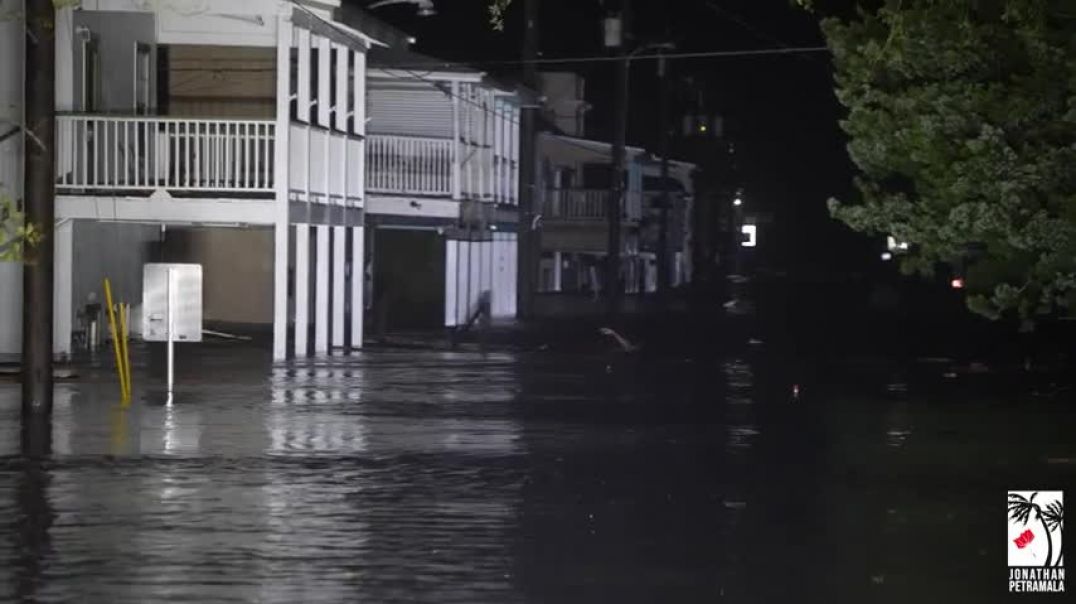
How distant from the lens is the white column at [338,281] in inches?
1476

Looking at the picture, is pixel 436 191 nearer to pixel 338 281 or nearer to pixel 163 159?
pixel 338 281

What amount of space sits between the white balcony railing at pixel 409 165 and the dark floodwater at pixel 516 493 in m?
17.9

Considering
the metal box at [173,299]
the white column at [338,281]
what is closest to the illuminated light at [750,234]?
the white column at [338,281]

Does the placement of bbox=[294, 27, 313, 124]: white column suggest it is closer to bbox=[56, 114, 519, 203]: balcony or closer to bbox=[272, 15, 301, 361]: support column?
bbox=[56, 114, 519, 203]: balcony

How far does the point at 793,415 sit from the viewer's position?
82.3 feet

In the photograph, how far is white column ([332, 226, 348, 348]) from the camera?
123ft

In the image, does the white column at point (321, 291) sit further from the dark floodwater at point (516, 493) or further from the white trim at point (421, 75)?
the white trim at point (421, 75)

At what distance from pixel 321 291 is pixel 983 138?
52.0 feet

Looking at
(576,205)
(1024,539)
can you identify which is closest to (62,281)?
(1024,539)

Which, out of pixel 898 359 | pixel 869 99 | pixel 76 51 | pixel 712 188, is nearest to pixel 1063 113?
pixel 869 99

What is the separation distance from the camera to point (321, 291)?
35844 millimetres

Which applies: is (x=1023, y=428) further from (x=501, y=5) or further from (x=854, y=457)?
(x=501, y=5)

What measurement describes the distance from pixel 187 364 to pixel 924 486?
17538 mm

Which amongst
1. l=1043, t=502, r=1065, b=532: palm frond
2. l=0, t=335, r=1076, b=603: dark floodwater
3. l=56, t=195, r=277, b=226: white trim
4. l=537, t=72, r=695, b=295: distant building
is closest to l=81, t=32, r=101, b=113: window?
l=56, t=195, r=277, b=226: white trim
